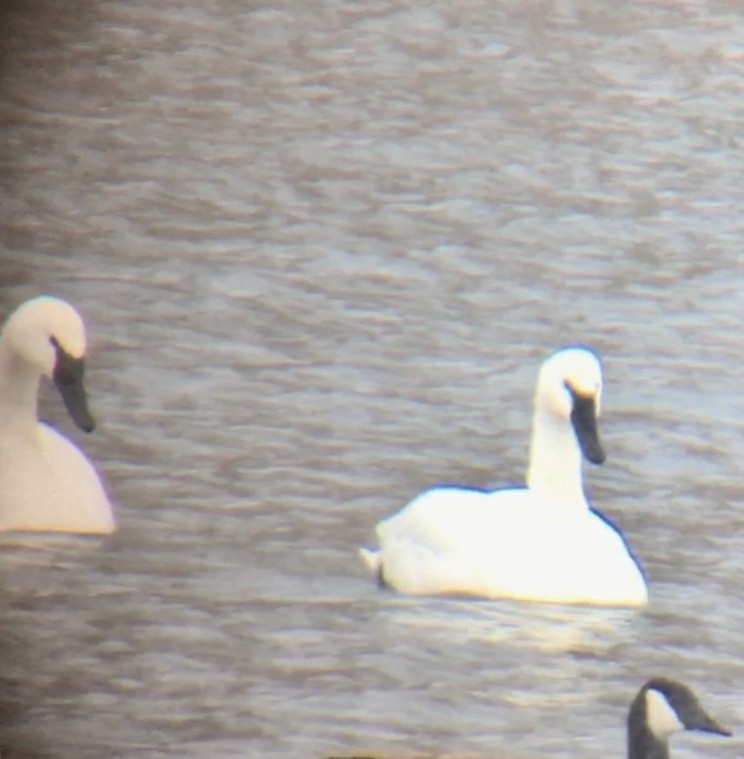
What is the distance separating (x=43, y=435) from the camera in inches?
70.4

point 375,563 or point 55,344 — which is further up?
point 55,344

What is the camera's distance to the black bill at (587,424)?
5.43ft

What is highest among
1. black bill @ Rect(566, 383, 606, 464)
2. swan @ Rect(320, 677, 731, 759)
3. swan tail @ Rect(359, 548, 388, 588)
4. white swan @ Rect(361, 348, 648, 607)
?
black bill @ Rect(566, 383, 606, 464)

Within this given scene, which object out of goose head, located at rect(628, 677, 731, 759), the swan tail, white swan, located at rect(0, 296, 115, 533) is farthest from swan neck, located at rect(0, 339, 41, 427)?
goose head, located at rect(628, 677, 731, 759)

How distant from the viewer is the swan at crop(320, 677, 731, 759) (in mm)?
1608

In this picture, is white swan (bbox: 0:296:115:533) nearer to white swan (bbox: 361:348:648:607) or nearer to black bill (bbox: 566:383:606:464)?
white swan (bbox: 361:348:648:607)

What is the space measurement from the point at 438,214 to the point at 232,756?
708mm

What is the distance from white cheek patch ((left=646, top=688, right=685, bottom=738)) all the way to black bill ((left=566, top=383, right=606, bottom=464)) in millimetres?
282

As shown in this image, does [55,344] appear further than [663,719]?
Yes

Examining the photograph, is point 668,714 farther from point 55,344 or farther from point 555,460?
point 55,344

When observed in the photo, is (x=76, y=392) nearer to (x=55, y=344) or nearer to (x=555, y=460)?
(x=55, y=344)

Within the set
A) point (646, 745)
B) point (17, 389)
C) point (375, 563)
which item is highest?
point (17, 389)

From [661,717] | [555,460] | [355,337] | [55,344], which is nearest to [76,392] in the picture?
[55,344]

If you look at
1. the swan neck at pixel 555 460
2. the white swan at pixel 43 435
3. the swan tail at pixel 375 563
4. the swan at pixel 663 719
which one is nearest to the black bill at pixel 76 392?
the white swan at pixel 43 435
